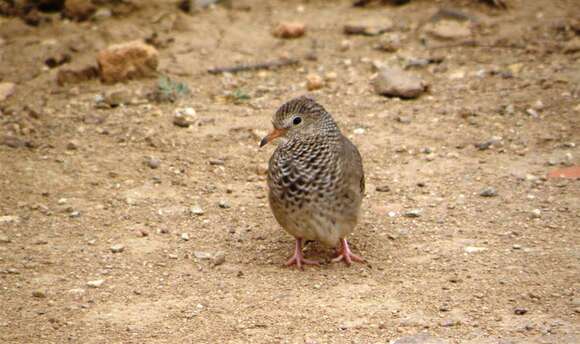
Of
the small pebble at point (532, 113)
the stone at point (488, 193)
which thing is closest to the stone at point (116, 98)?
the stone at point (488, 193)

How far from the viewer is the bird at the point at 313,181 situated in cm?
592

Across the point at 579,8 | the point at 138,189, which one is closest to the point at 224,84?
the point at 138,189

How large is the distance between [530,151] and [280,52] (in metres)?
3.02

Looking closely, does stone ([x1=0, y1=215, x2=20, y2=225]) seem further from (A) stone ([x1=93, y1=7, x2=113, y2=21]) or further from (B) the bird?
(A) stone ([x1=93, y1=7, x2=113, y2=21])

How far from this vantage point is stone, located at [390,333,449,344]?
5000mm

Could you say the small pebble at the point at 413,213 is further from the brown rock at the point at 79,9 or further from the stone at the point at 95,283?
the brown rock at the point at 79,9

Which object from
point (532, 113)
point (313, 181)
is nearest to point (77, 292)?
point (313, 181)

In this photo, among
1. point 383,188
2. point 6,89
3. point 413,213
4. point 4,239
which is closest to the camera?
point 4,239

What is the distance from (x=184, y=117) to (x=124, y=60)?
42.8 inches

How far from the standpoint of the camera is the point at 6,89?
341 inches

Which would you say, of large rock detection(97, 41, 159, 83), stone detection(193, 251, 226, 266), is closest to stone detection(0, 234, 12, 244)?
stone detection(193, 251, 226, 266)

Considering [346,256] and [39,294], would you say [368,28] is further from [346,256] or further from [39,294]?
[39,294]

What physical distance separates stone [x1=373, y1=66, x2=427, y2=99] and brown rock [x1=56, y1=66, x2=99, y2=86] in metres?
2.65

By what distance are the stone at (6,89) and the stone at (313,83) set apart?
8.90 ft
